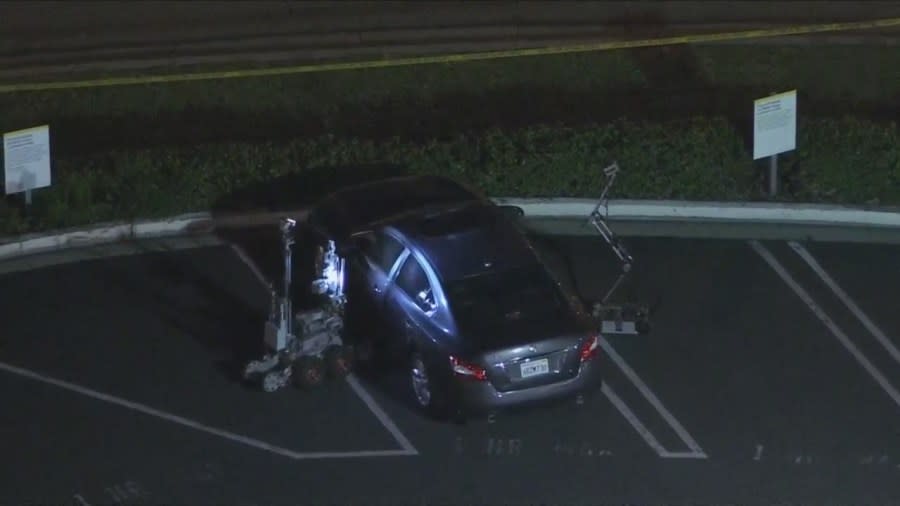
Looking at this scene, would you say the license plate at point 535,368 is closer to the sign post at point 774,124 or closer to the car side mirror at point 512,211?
the car side mirror at point 512,211

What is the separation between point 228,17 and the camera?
25.5 meters

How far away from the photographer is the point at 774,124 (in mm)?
19312

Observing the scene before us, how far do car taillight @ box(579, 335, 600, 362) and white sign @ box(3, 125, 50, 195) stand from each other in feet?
23.3

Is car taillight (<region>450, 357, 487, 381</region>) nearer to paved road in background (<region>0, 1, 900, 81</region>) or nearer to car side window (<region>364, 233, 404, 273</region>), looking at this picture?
car side window (<region>364, 233, 404, 273</region>)

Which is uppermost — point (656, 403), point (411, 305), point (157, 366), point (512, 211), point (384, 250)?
point (512, 211)

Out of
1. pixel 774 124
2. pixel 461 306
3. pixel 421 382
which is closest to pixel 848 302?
pixel 774 124

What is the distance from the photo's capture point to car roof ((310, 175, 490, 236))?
55.5 feet

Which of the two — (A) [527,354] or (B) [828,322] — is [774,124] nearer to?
(B) [828,322]

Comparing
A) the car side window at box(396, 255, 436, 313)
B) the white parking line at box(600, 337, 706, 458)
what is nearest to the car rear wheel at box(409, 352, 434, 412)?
the car side window at box(396, 255, 436, 313)

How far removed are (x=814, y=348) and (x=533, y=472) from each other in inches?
147

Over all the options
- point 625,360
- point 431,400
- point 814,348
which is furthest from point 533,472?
point 814,348

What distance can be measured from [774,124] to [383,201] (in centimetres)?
506

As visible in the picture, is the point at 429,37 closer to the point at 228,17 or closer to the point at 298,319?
the point at 228,17

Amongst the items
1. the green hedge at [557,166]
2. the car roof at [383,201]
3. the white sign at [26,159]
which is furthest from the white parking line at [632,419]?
the white sign at [26,159]
